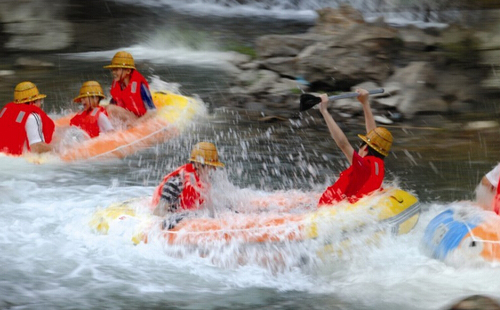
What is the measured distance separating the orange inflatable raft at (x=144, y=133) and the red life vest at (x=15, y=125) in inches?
20.3

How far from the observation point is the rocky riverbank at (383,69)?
38.0ft

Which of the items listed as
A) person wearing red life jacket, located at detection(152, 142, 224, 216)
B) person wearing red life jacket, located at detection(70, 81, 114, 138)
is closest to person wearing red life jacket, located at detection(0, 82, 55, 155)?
person wearing red life jacket, located at detection(70, 81, 114, 138)

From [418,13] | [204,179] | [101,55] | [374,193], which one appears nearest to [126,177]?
[204,179]

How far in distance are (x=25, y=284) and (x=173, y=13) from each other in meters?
14.3

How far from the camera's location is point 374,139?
605cm

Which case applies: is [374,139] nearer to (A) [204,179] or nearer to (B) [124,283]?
(A) [204,179]

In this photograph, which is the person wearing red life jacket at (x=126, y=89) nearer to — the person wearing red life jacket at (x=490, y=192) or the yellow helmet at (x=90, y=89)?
the yellow helmet at (x=90, y=89)

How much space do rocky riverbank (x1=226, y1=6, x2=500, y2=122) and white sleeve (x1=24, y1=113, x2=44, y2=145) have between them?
4.43 metres

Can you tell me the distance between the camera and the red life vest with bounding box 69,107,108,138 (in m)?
8.68

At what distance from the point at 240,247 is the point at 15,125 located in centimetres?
339

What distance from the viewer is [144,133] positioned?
29.8 ft

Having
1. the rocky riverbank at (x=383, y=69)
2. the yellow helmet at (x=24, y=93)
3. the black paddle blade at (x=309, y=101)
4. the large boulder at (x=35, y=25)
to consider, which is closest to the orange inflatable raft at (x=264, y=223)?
the black paddle blade at (x=309, y=101)

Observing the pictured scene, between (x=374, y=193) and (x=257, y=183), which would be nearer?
(x=374, y=193)

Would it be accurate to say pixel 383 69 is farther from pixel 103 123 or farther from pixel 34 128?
pixel 34 128
